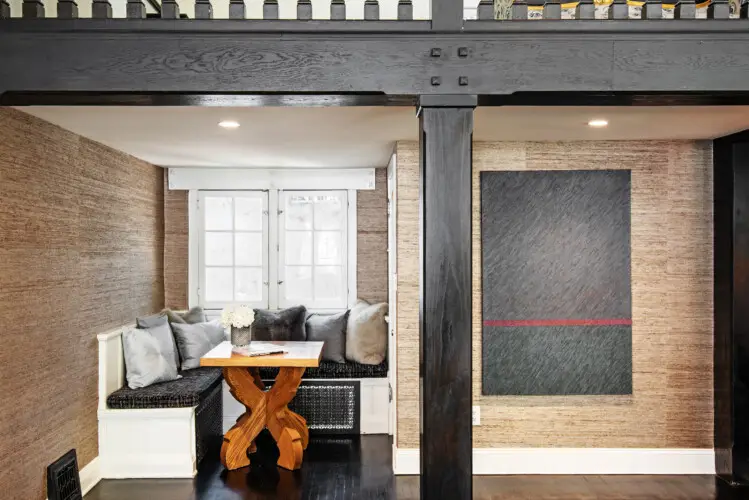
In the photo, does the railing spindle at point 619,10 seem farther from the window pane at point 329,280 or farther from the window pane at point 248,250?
the window pane at point 248,250

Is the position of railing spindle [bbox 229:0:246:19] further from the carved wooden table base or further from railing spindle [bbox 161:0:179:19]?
the carved wooden table base

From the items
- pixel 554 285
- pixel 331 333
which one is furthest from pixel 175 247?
pixel 554 285

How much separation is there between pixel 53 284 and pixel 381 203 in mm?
3290

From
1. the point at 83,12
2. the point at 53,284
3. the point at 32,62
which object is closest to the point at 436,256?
the point at 32,62

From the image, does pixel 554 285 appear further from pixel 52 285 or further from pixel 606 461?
pixel 52 285

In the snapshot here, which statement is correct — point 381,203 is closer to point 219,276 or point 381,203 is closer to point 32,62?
point 219,276

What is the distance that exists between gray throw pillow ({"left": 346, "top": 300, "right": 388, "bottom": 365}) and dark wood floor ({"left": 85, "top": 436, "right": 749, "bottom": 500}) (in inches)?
39.3

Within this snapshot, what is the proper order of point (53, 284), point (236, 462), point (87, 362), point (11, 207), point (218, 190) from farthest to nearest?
point (218, 190) < point (236, 462) < point (87, 362) < point (53, 284) < point (11, 207)

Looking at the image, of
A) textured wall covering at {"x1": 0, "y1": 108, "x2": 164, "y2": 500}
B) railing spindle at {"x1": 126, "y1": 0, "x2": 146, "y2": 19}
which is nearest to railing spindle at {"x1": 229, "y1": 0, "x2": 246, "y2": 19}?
railing spindle at {"x1": 126, "y1": 0, "x2": 146, "y2": 19}

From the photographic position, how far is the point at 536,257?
185 inches

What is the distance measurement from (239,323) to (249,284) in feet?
4.67

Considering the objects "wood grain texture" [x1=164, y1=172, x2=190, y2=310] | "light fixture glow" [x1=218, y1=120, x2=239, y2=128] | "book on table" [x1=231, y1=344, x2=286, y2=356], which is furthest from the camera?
"wood grain texture" [x1=164, y1=172, x2=190, y2=310]

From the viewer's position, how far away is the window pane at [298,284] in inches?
256

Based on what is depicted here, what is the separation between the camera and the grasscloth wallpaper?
4.73m
